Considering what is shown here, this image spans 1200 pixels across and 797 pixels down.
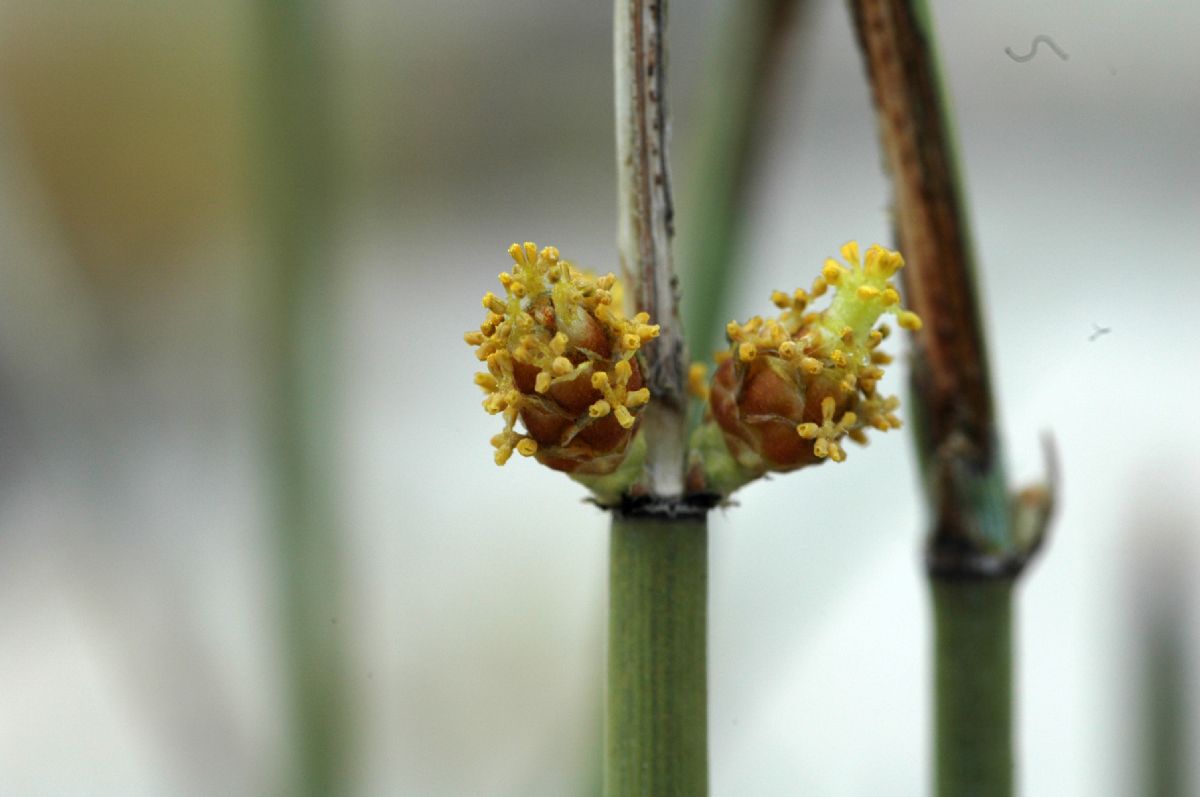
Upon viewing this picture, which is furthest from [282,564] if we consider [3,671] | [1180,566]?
[3,671]

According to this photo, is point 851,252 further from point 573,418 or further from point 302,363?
point 302,363

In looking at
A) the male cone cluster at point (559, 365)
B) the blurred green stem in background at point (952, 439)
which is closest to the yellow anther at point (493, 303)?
the male cone cluster at point (559, 365)

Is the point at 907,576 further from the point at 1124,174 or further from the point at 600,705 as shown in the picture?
the point at 600,705

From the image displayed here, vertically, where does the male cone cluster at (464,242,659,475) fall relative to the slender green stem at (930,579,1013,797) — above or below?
above

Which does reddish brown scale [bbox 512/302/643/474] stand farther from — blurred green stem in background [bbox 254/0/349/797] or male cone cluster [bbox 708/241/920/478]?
blurred green stem in background [bbox 254/0/349/797]

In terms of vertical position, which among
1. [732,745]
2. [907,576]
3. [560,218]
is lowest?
[732,745]

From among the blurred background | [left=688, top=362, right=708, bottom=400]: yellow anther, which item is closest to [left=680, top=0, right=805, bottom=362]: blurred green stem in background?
the blurred background

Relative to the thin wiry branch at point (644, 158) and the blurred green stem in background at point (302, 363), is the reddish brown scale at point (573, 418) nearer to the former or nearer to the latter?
the thin wiry branch at point (644, 158)
